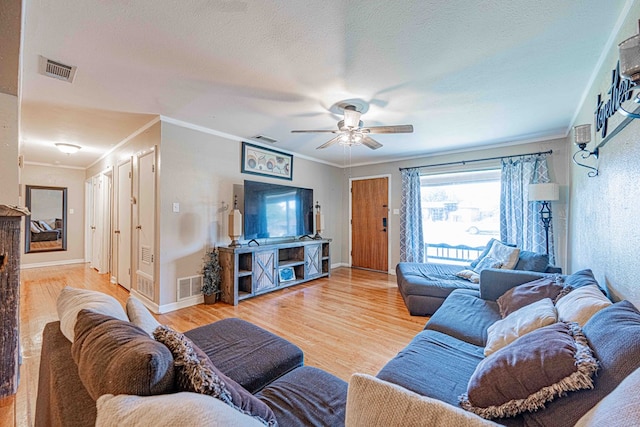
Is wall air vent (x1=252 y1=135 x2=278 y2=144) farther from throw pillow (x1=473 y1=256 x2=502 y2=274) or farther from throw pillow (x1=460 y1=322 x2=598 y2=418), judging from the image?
throw pillow (x1=460 y1=322 x2=598 y2=418)

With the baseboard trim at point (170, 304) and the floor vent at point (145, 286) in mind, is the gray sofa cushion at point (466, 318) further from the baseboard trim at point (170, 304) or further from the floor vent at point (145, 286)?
the floor vent at point (145, 286)

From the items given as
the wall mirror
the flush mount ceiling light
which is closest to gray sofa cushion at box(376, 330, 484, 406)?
the flush mount ceiling light

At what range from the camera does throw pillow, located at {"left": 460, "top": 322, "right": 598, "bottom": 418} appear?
807 mm

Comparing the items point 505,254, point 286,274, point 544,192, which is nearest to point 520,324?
point 505,254

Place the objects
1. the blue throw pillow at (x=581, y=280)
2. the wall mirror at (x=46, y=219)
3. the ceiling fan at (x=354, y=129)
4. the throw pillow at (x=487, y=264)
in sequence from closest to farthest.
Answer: the blue throw pillow at (x=581, y=280), the ceiling fan at (x=354, y=129), the throw pillow at (x=487, y=264), the wall mirror at (x=46, y=219)

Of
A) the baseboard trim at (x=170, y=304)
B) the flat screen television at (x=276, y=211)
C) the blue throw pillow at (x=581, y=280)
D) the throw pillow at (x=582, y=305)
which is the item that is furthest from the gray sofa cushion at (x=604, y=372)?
the flat screen television at (x=276, y=211)

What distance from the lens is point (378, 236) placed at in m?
5.55

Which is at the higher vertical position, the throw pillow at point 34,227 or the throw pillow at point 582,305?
the throw pillow at point 34,227

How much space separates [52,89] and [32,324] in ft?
7.95

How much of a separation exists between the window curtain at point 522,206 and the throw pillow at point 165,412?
14.8 feet

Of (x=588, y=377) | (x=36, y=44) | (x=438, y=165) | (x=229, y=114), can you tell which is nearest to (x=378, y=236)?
(x=438, y=165)

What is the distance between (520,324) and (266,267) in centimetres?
314

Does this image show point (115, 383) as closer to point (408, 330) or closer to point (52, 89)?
point (408, 330)

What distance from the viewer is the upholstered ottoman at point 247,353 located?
1.32m
